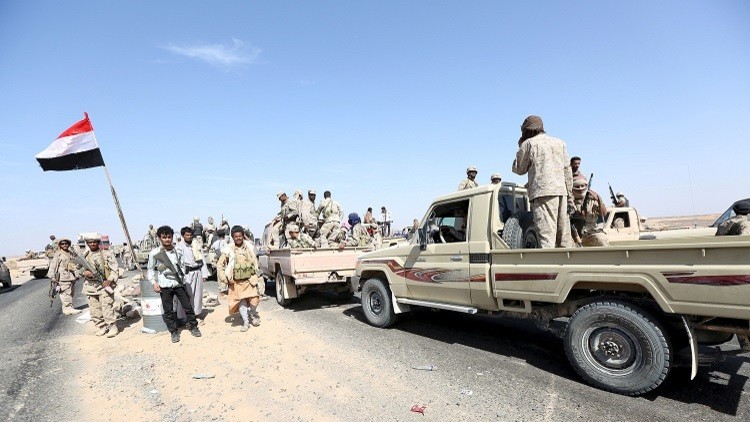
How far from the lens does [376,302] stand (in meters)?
6.41

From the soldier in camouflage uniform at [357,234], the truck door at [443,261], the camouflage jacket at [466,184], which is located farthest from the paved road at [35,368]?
the soldier in camouflage uniform at [357,234]

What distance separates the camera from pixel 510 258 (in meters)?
4.29

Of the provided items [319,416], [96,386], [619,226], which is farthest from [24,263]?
[619,226]

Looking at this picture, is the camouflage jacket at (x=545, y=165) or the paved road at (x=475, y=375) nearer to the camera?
the paved road at (x=475, y=375)

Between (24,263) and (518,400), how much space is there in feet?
118

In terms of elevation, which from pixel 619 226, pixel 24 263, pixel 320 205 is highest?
pixel 320 205

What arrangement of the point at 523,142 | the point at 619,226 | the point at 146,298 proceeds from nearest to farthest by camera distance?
the point at 523,142 → the point at 146,298 → the point at 619,226

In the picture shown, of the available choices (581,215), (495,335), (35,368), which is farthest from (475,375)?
(35,368)

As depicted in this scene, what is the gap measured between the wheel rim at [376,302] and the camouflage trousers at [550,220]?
9.36ft

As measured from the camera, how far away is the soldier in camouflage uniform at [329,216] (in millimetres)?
11383

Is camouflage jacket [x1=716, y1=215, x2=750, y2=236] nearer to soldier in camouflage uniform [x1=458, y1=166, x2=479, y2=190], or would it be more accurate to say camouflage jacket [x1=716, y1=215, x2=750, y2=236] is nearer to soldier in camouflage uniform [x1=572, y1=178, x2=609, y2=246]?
soldier in camouflage uniform [x1=572, y1=178, x2=609, y2=246]

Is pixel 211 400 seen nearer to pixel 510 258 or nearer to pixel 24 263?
pixel 510 258

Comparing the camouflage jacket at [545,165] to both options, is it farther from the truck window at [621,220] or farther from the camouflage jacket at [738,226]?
the truck window at [621,220]

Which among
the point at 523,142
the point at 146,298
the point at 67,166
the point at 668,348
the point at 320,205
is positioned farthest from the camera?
the point at 320,205
